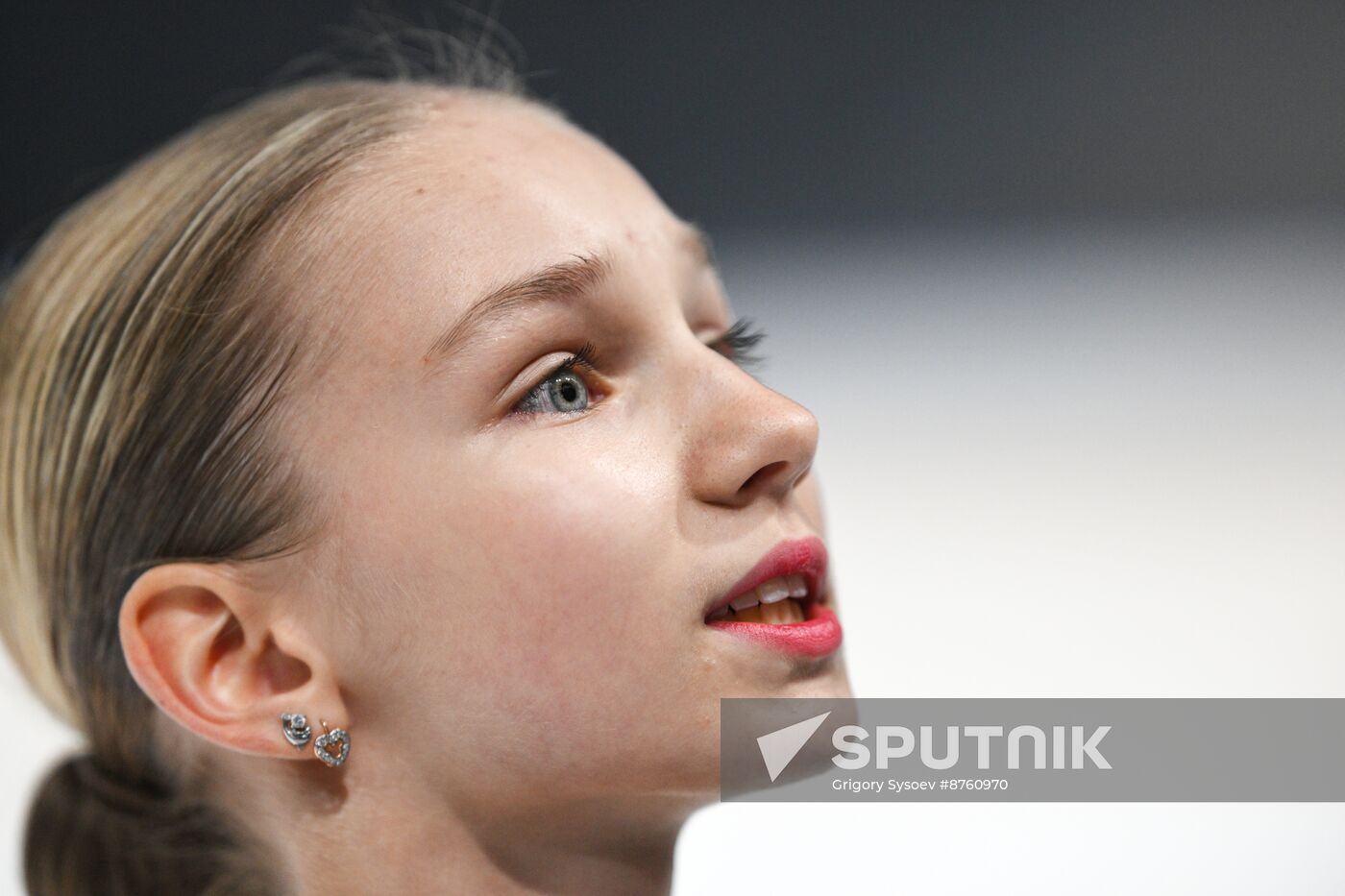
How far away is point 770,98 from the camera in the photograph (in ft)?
5.02

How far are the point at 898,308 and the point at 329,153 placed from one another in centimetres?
90

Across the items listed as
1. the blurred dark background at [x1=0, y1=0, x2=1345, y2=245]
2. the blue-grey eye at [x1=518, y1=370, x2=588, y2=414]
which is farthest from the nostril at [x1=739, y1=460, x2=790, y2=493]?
the blurred dark background at [x1=0, y1=0, x2=1345, y2=245]

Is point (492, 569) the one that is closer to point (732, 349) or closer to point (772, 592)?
point (772, 592)

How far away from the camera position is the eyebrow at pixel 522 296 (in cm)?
74

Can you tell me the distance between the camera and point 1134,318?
146 cm

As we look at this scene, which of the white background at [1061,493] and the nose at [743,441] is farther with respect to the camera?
the white background at [1061,493]

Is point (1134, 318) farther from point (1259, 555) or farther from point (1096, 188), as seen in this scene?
point (1259, 555)

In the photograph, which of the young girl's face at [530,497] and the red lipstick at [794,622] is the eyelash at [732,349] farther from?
the red lipstick at [794,622]

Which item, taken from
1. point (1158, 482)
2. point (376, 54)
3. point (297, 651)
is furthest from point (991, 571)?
point (376, 54)

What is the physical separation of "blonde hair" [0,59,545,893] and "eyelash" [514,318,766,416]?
0.17m

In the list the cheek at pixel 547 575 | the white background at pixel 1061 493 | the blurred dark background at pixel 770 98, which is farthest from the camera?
the blurred dark background at pixel 770 98

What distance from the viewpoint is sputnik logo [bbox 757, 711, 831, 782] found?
72 cm

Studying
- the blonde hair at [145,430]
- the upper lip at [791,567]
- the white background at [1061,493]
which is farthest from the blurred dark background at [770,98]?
the upper lip at [791,567]

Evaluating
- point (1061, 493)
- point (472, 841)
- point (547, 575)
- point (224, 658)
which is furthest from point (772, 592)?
point (1061, 493)
